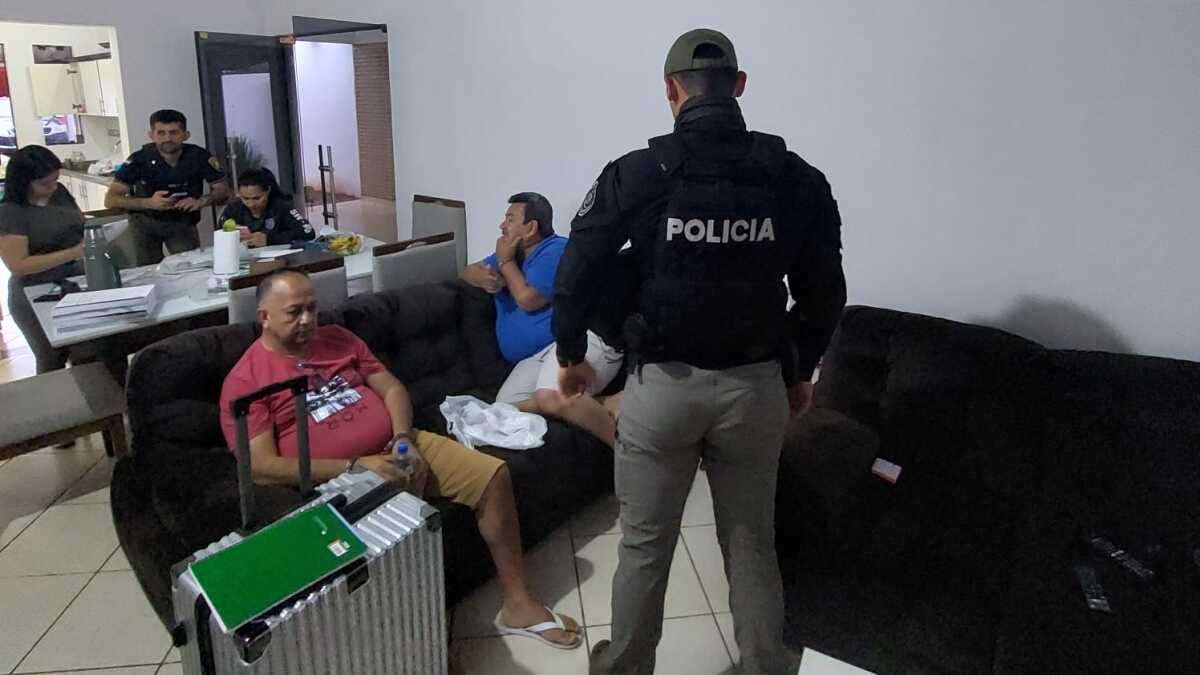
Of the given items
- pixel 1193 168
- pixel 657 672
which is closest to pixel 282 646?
pixel 657 672

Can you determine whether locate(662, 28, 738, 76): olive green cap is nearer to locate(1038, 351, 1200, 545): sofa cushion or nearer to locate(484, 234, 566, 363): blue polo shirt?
locate(484, 234, 566, 363): blue polo shirt

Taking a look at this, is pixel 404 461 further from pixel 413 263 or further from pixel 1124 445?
pixel 1124 445

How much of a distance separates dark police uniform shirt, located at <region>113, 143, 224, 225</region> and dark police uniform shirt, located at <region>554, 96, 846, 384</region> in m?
3.19

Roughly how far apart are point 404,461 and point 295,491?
11.0 inches

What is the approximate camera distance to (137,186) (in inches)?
151

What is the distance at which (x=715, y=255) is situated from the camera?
149cm

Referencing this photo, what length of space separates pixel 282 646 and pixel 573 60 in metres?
2.98

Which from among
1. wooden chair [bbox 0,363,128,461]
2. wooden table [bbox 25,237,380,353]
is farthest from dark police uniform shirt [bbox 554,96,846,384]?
wooden chair [bbox 0,363,128,461]

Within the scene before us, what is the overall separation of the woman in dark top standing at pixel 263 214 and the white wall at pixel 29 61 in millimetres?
3654

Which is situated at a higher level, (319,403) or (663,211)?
(663,211)

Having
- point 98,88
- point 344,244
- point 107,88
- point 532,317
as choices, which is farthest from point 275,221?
point 98,88

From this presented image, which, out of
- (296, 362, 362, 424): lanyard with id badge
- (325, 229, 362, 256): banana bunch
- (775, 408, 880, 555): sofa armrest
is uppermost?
(325, 229, 362, 256): banana bunch

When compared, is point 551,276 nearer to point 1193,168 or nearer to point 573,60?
point 573,60

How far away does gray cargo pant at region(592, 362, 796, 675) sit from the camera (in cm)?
157
